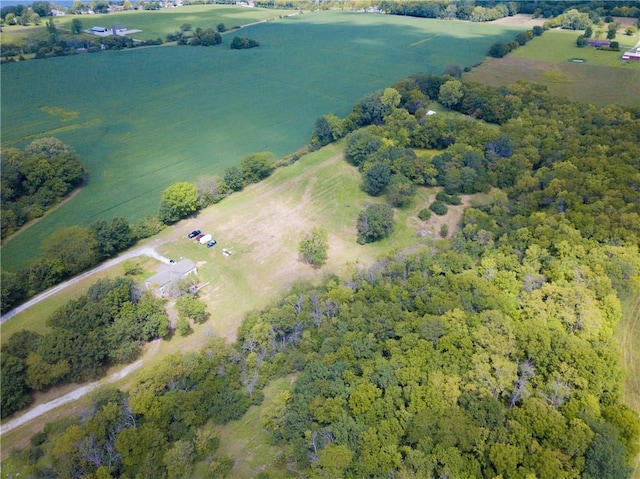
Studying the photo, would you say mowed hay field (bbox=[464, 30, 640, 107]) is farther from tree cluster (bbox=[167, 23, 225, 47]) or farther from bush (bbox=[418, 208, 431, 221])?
tree cluster (bbox=[167, 23, 225, 47])

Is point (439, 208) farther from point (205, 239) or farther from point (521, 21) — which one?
point (521, 21)

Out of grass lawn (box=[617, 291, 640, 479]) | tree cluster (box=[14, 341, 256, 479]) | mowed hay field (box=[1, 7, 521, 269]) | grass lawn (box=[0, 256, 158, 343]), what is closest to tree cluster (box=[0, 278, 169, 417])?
grass lawn (box=[0, 256, 158, 343])

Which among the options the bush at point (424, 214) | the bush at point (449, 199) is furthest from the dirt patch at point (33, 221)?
the bush at point (449, 199)

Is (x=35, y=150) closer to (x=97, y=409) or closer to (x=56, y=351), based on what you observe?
(x=56, y=351)

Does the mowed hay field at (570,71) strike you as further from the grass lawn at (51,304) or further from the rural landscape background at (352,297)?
the grass lawn at (51,304)

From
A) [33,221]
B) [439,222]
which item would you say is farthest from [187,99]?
[439,222]
